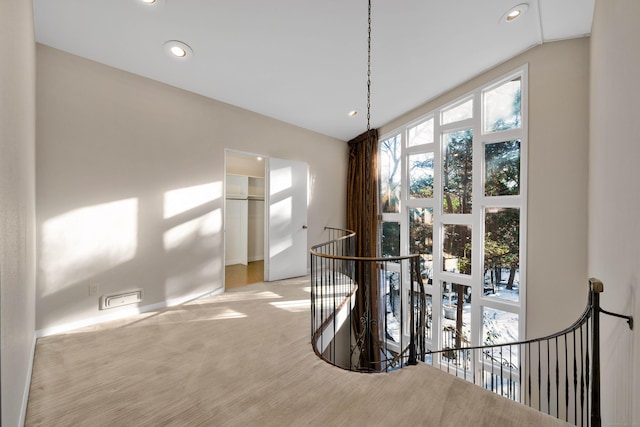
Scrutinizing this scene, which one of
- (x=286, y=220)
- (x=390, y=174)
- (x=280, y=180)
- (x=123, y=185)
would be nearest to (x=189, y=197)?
(x=123, y=185)

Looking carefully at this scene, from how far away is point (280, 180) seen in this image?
15.6ft

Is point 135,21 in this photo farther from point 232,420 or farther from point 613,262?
point 613,262

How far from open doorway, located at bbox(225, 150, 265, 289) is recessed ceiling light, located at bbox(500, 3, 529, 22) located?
15.6 feet

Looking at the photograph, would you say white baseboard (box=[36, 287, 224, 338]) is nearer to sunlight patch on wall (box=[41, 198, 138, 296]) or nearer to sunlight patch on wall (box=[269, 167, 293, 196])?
sunlight patch on wall (box=[41, 198, 138, 296])

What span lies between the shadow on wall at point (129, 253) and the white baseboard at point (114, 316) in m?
0.01

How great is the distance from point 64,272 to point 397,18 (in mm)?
4079

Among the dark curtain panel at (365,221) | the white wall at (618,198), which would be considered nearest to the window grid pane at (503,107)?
the white wall at (618,198)

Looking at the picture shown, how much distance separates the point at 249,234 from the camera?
22.3ft

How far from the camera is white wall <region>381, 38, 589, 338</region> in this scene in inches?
118

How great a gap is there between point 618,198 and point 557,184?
64.4 inches

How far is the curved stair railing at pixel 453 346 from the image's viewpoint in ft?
6.16

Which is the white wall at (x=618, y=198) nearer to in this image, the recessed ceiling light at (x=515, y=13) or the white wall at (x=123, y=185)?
the recessed ceiling light at (x=515, y=13)

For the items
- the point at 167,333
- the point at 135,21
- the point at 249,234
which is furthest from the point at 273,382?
the point at 249,234

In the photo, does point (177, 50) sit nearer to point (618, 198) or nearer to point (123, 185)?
point (123, 185)
